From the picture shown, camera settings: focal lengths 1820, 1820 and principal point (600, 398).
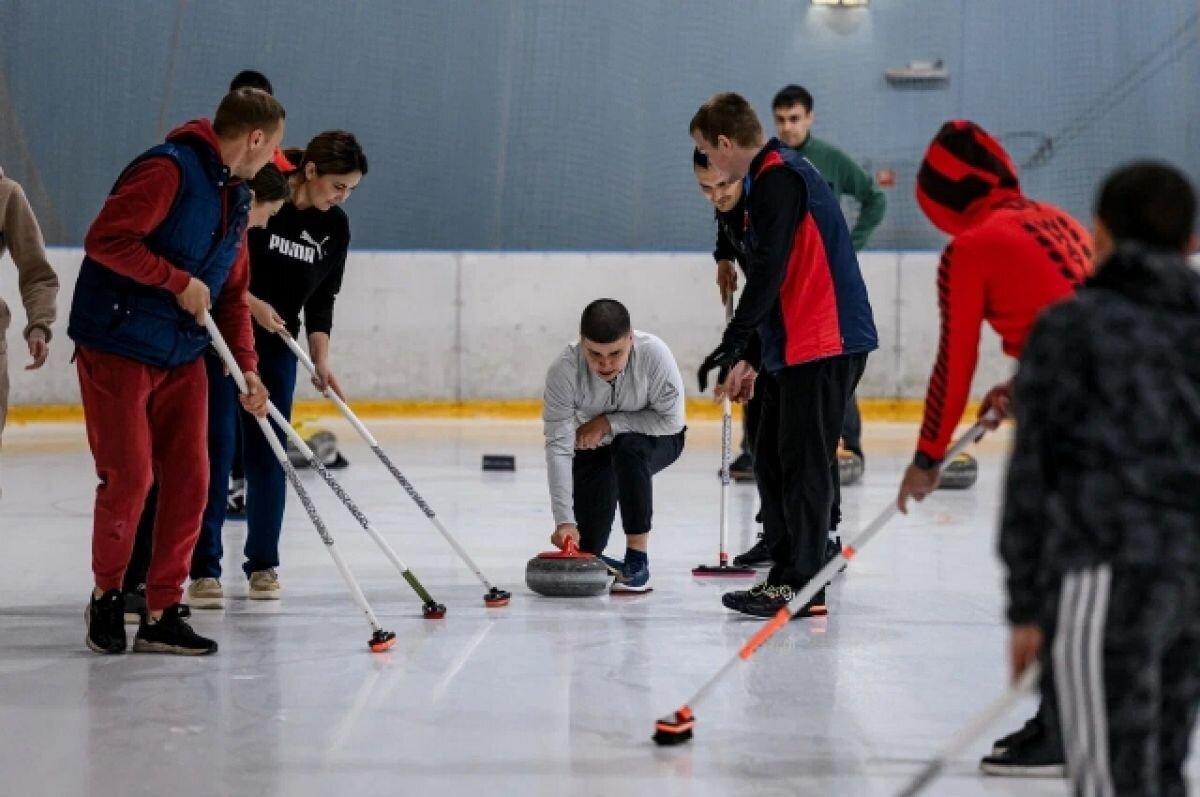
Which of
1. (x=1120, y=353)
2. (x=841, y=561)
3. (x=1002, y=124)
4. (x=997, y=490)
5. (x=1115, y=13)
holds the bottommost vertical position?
(x=997, y=490)

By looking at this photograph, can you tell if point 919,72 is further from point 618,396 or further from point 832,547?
point 832,547

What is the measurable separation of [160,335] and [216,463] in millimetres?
870

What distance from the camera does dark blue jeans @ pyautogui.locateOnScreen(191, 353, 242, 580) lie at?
4.68 m

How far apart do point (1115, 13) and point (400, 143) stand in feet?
15.0

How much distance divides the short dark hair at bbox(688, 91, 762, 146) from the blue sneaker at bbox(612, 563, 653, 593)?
47.8 inches

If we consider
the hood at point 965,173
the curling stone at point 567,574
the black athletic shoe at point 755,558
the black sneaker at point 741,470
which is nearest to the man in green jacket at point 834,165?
the black sneaker at point 741,470

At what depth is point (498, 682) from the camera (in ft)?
12.3

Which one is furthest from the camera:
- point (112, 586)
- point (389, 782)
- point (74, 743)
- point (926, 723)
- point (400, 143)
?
point (400, 143)

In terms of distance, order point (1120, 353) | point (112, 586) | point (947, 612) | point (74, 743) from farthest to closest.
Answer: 1. point (947, 612)
2. point (112, 586)
3. point (74, 743)
4. point (1120, 353)

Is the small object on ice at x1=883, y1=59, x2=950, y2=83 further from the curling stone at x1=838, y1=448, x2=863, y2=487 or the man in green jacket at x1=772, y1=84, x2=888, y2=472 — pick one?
the curling stone at x1=838, y1=448, x2=863, y2=487

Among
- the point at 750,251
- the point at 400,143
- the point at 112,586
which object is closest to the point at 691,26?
the point at 400,143

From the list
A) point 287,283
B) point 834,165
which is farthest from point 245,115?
point 834,165

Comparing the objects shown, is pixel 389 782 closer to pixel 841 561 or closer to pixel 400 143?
pixel 841 561

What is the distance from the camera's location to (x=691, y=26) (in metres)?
11.6
